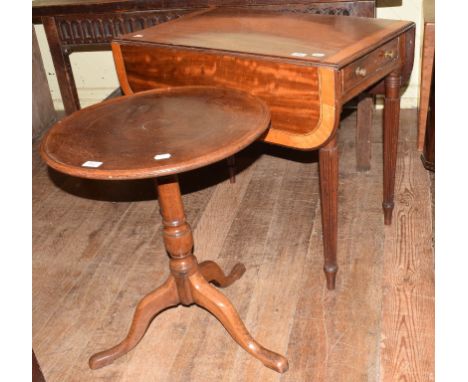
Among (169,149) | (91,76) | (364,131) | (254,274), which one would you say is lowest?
(254,274)

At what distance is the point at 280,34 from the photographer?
1984mm

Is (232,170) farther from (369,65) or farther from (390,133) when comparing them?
(369,65)

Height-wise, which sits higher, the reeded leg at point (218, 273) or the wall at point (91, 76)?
the wall at point (91, 76)

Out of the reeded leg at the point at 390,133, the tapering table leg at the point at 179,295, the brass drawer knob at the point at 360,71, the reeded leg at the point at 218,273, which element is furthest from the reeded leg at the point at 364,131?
the tapering table leg at the point at 179,295

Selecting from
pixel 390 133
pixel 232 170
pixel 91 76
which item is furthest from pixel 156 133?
pixel 91 76

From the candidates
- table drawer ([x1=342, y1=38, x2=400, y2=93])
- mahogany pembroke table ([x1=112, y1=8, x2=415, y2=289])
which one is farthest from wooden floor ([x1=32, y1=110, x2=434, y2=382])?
table drawer ([x1=342, y1=38, x2=400, y2=93])

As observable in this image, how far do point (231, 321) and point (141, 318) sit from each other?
0.96 feet

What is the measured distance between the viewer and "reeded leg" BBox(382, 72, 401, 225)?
6.89ft

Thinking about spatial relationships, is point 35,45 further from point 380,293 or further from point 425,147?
point 380,293

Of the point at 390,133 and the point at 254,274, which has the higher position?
the point at 390,133

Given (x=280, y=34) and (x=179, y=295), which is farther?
(x=280, y=34)

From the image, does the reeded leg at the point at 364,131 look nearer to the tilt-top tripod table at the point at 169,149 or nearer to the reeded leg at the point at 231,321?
the tilt-top tripod table at the point at 169,149

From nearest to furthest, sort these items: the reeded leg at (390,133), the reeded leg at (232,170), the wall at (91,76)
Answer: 1. the reeded leg at (390,133)
2. the reeded leg at (232,170)
3. the wall at (91,76)

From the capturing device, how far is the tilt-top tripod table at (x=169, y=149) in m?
1.39
